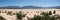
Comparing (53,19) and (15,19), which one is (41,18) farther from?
(15,19)

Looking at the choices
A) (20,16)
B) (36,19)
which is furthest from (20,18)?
(36,19)

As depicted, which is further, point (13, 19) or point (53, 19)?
point (13, 19)

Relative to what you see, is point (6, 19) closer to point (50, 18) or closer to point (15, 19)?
point (15, 19)

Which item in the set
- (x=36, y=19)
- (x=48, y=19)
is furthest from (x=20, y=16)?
(x=48, y=19)

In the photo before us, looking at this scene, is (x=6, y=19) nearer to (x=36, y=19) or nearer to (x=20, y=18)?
(x=20, y=18)

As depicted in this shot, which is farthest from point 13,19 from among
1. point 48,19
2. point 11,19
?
point 48,19

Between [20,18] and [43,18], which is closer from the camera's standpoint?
[43,18]

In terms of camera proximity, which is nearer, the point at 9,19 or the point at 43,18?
the point at 43,18
